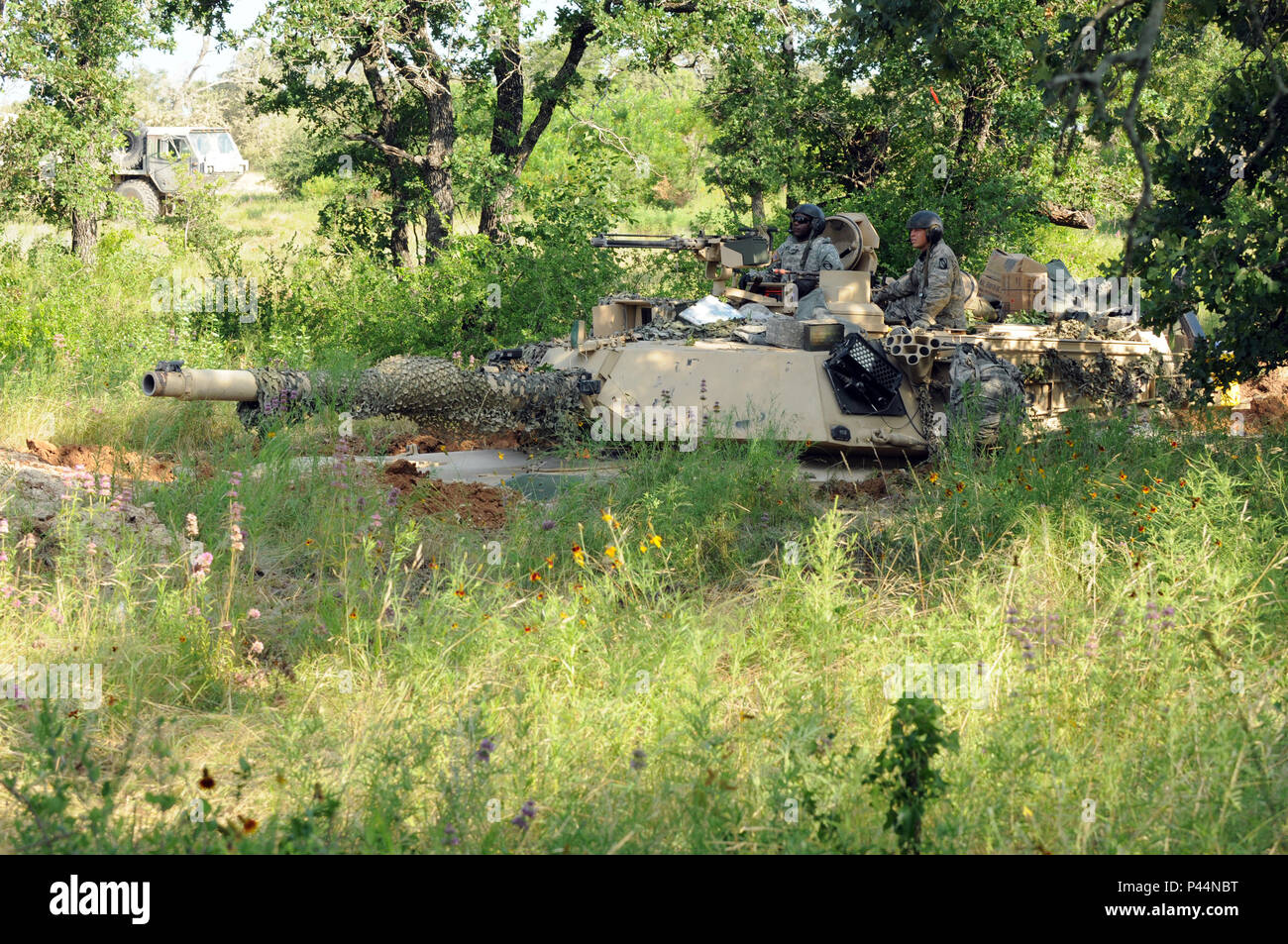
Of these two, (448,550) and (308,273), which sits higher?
(308,273)

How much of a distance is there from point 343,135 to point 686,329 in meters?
8.05

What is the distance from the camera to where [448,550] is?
6953mm

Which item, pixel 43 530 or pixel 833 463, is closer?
pixel 43 530

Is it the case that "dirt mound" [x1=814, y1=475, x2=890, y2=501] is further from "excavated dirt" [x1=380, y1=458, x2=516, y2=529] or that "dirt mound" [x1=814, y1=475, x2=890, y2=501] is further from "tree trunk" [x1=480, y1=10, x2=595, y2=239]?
"tree trunk" [x1=480, y1=10, x2=595, y2=239]

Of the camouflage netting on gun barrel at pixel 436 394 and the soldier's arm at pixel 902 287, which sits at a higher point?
the soldier's arm at pixel 902 287

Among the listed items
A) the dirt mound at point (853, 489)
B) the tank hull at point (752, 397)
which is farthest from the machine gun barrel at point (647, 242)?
the dirt mound at point (853, 489)

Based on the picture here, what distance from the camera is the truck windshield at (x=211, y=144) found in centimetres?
Answer: 3244

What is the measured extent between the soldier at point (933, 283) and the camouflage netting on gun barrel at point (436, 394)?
2.85m

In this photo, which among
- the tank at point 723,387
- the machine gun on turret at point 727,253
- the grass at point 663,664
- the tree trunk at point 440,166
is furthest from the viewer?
the tree trunk at point 440,166

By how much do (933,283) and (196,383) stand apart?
5.43 meters

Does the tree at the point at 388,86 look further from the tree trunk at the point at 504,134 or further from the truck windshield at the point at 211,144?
the truck windshield at the point at 211,144

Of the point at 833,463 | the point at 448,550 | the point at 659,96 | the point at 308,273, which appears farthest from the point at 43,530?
the point at 659,96
